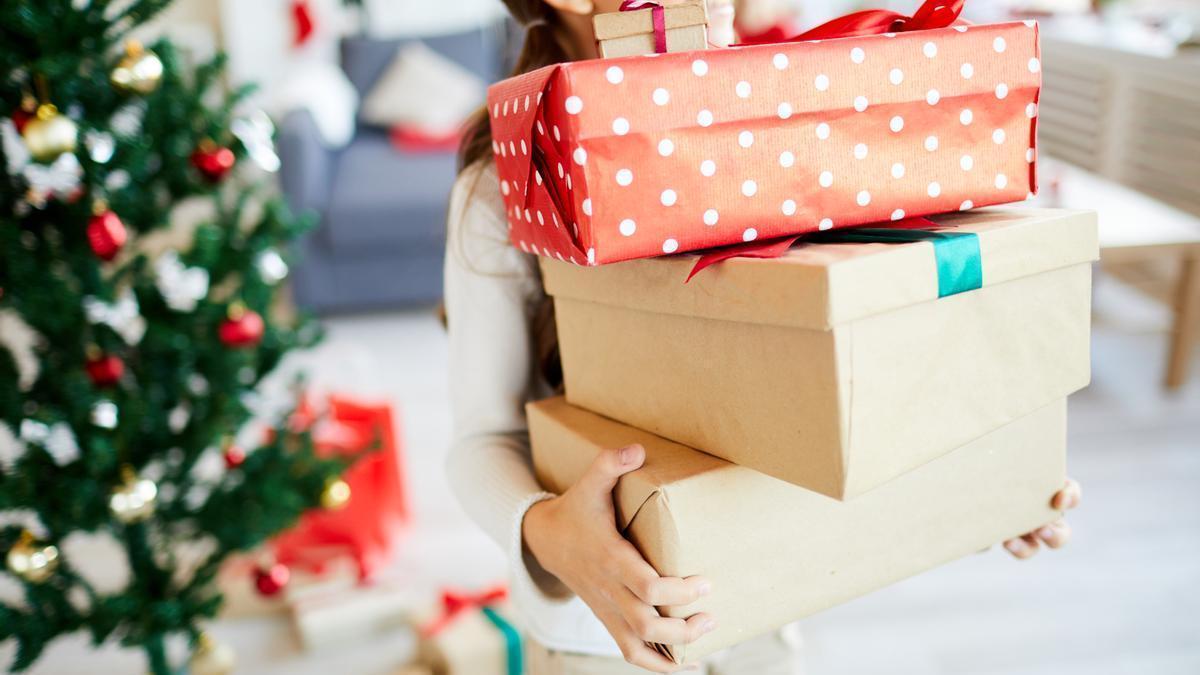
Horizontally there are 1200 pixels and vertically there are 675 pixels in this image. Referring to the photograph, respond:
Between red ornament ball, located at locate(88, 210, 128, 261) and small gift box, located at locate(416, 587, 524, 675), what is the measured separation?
0.71m

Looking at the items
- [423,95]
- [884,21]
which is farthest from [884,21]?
[423,95]

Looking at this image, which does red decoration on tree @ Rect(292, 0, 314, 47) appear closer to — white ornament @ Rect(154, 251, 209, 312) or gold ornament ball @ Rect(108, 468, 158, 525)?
white ornament @ Rect(154, 251, 209, 312)

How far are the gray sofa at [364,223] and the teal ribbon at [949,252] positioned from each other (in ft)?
8.31

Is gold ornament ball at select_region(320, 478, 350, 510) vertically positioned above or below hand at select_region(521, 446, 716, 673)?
below

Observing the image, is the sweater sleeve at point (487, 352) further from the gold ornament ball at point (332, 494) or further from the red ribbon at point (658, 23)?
the gold ornament ball at point (332, 494)

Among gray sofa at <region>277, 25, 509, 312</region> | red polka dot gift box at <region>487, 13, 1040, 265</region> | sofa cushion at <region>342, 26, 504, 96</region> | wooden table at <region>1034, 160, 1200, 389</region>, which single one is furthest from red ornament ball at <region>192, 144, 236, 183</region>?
sofa cushion at <region>342, 26, 504, 96</region>

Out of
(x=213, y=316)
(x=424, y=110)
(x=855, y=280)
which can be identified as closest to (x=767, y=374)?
(x=855, y=280)

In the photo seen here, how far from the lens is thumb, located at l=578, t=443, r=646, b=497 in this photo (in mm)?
620

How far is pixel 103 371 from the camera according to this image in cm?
127

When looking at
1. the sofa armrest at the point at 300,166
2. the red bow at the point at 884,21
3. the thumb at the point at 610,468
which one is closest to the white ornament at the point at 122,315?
the thumb at the point at 610,468

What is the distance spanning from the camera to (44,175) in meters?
1.21

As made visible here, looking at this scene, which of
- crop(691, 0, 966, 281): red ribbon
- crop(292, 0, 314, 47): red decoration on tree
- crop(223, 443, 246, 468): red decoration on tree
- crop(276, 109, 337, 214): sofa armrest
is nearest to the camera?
crop(691, 0, 966, 281): red ribbon

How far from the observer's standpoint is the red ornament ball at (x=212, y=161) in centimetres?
131

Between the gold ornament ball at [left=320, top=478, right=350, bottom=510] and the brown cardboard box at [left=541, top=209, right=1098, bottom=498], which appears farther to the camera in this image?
the gold ornament ball at [left=320, top=478, right=350, bottom=510]
